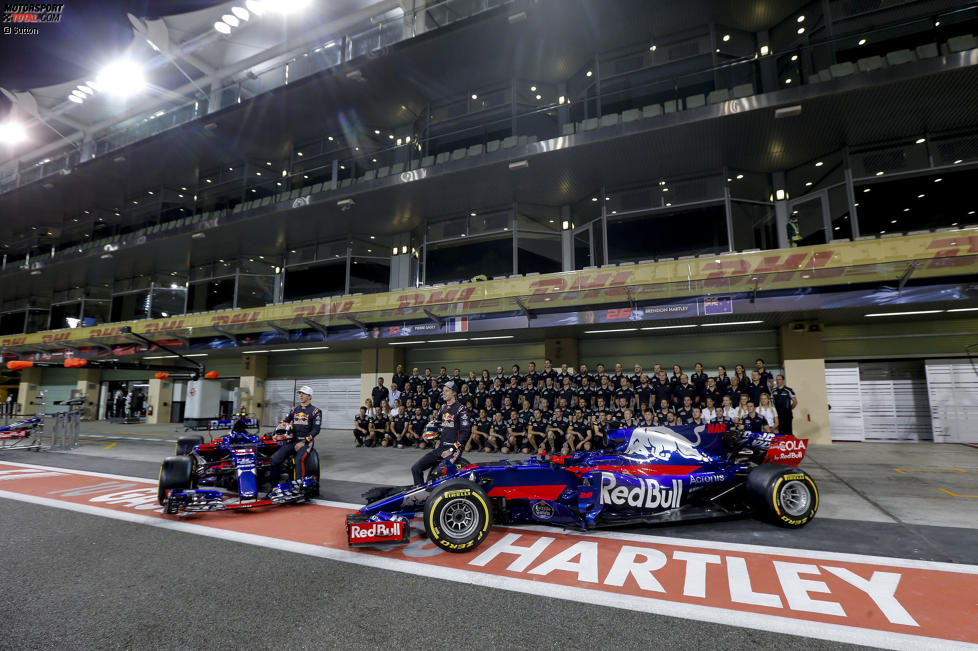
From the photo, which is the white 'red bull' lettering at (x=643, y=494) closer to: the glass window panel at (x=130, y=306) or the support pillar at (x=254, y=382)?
the support pillar at (x=254, y=382)

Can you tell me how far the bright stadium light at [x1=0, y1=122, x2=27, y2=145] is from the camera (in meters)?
27.9

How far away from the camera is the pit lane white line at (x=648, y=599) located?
9.08 feet

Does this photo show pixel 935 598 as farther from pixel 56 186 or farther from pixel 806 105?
pixel 56 186

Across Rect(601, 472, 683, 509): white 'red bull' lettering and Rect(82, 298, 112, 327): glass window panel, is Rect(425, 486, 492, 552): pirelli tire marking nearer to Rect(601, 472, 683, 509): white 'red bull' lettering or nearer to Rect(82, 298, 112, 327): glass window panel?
Rect(601, 472, 683, 509): white 'red bull' lettering

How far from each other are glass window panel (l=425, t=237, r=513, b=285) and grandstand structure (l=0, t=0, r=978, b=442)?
3.9 inches

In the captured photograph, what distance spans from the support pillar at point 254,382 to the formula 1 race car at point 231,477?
14.9 meters

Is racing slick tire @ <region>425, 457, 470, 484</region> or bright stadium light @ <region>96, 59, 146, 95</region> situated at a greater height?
bright stadium light @ <region>96, 59, 146, 95</region>

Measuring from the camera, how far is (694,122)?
1212 centimetres

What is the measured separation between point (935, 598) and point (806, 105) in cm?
1232

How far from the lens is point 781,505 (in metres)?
4.94

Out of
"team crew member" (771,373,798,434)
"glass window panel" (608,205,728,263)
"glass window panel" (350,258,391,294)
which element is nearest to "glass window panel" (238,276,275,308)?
"glass window panel" (350,258,391,294)

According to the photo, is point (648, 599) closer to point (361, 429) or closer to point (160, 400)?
point (361, 429)

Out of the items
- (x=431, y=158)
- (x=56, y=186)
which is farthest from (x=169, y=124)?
(x=431, y=158)

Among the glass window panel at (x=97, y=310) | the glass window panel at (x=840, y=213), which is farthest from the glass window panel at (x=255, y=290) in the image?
the glass window panel at (x=840, y=213)
